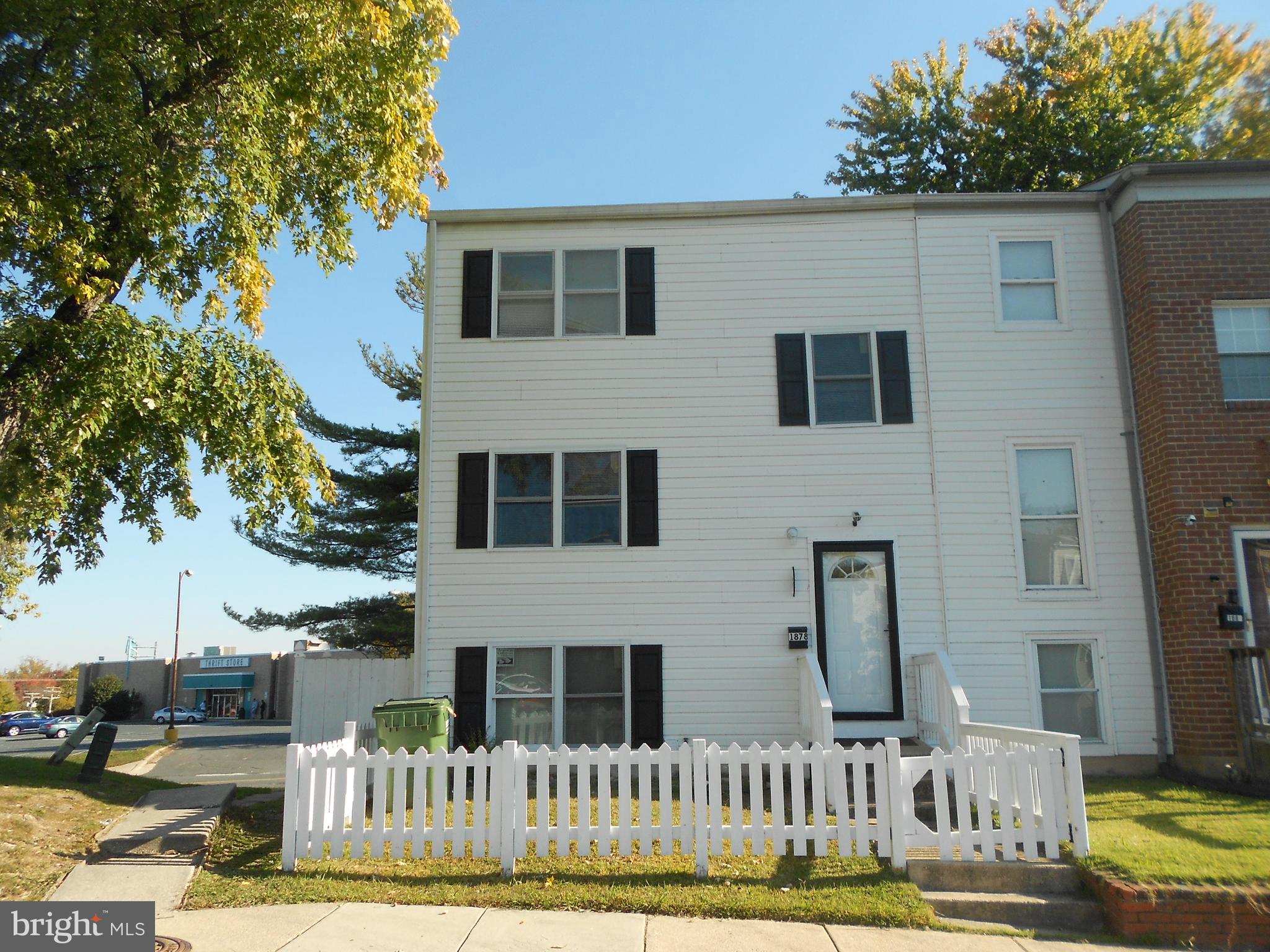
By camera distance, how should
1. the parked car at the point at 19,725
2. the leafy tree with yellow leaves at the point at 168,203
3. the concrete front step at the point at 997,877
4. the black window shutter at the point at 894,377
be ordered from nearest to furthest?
1. the concrete front step at the point at 997,877
2. the leafy tree with yellow leaves at the point at 168,203
3. the black window shutter at the point at 894,377
4. the parked car at the point at 19,725

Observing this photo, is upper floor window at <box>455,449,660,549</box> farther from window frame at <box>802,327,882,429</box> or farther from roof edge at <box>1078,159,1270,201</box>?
roof edge at <box>1078,159,1270,201</box>

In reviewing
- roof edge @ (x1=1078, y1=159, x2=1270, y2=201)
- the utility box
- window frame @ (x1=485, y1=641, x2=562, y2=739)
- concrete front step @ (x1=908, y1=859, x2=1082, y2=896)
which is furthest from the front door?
the utility box

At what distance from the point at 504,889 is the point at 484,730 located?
508cm

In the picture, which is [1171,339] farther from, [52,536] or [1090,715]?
[52,536]

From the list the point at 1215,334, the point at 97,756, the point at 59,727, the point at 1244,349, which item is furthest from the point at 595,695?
the point at 59,727

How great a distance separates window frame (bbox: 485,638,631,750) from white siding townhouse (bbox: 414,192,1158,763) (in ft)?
0.11

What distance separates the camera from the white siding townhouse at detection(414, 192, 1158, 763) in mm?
12016

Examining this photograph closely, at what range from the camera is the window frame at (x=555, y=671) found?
476 inches

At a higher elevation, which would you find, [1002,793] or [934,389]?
[934,389]

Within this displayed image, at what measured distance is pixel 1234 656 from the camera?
1070 centimetres

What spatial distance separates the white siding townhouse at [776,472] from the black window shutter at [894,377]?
3cm

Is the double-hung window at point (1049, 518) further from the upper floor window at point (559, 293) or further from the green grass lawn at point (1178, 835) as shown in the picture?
the upper floor window at point (559, 293)

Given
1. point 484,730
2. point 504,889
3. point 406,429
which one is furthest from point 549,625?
point 406,429

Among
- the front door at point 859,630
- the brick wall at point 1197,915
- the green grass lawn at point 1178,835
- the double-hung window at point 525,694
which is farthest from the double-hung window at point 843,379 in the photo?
the brick wall at point 1197,915
